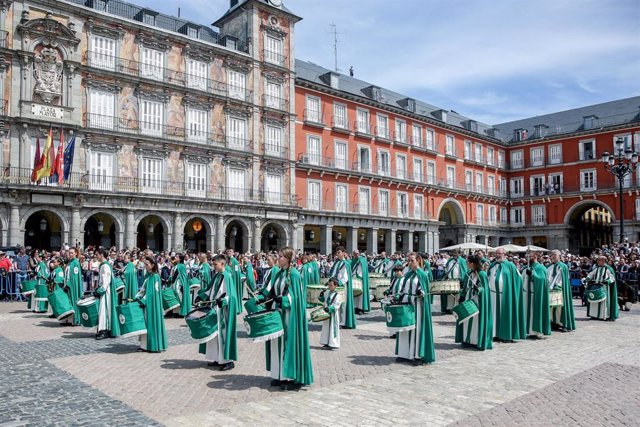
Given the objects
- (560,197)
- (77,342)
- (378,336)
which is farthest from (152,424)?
(560,197)

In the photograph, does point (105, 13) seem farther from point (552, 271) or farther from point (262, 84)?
point (552, 271)

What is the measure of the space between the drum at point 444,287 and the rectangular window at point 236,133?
71.3ft

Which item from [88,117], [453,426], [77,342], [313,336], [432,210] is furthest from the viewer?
[432,210]

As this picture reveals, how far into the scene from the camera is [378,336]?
39.2ft

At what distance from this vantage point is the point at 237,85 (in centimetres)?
3350

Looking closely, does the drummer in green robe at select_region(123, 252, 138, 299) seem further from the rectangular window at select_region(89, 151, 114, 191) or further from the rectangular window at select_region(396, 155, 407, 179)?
the rectangular window at select_region(396, 155, 407, 179)

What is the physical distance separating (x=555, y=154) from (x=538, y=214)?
19.2 ft

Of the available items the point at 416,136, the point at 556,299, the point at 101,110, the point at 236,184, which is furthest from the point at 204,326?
the point at 416,136

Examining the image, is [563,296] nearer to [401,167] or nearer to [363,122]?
[363,122]

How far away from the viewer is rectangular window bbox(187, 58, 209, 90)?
31.4m

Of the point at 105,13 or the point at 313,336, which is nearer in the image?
the point at 313,336

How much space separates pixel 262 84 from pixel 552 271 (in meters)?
25.2

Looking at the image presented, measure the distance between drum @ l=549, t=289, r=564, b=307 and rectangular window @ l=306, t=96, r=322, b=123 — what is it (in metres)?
26.8

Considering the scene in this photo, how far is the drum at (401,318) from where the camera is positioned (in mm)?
8914
